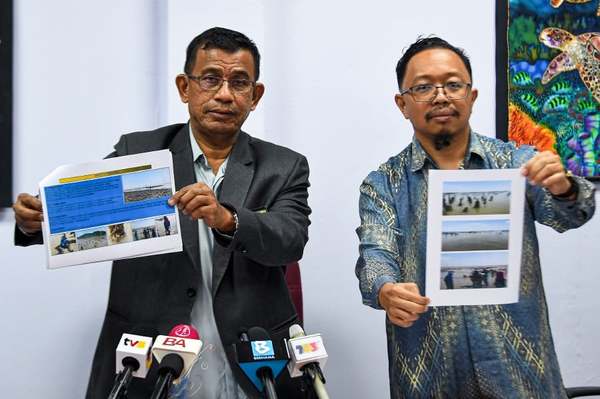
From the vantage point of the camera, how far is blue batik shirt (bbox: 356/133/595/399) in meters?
1.43

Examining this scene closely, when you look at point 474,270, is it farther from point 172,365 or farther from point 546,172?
point 172,365

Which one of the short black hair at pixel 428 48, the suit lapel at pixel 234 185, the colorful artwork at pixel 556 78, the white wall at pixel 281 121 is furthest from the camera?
the colorful artwork at pixel 556 78

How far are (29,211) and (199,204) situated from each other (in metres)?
0.44

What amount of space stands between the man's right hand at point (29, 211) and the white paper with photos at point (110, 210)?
73 millimetres

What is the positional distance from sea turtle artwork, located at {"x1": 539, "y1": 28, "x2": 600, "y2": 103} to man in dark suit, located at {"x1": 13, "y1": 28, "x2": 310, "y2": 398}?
1357 millimetres

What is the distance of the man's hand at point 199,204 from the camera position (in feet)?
4.51

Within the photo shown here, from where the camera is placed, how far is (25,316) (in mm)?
2229

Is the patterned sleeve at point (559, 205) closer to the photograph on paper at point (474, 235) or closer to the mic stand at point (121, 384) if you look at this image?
the photograph on paper at point (474, 235)

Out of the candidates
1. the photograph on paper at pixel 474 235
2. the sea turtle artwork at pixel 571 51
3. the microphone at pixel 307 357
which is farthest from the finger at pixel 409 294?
the sea turtle artwork at pixel 571 51

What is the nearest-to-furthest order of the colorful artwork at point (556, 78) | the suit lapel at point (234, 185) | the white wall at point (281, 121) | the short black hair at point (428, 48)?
the suit lapel at point (234, 185) < the short black hair at point (428, 48) < the white wall at point (281, 121) < the colorful artwork at point (556, 78)

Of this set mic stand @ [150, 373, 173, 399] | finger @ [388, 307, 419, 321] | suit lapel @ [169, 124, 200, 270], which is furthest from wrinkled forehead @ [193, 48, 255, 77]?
mic stand @ [150, 373, 173, 399]

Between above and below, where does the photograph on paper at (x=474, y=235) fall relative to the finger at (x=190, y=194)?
below

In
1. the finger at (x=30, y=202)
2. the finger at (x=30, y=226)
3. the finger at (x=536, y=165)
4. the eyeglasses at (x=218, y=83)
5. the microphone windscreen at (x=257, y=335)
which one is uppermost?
the eyeglasses at (x=218, y=83)

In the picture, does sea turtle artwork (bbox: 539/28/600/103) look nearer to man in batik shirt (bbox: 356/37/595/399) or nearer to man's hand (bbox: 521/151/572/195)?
man in batik shirt (bbox: 356/37/595/399)
